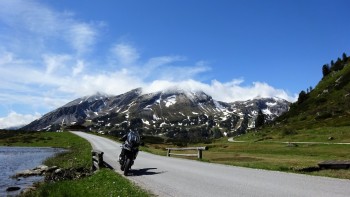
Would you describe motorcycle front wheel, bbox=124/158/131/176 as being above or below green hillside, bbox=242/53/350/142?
below

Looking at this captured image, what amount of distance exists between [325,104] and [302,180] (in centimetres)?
17036

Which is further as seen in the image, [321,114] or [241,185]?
[321,114]

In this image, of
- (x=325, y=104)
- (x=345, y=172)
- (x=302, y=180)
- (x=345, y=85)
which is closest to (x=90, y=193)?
(x=302, y=180)

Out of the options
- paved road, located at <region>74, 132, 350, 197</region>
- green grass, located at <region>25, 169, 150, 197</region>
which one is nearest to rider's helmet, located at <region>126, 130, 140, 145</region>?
green grass, located at <region>25, 169, 150, 197</region>

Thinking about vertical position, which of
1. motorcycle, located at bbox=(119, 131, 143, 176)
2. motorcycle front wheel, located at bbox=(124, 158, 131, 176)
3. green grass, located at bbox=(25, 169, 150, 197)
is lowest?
green grass, located at bbox=(25, 169, 150, 197)

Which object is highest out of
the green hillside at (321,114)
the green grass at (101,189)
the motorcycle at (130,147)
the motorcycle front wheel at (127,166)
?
the green hillside at (321,114)

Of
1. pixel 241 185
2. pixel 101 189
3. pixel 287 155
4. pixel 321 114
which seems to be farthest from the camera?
pixel 321 114

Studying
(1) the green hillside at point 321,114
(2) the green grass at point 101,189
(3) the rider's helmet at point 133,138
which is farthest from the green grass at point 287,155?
(1) the green hillside at point 321,114

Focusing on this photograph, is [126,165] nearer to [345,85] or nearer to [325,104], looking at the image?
[325,104]

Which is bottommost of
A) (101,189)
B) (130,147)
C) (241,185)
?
(101,189)

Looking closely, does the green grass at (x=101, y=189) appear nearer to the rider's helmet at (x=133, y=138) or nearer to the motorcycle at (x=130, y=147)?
the motorcycle at (x=130, y=147)

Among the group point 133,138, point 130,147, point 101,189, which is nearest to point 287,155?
point 133,138

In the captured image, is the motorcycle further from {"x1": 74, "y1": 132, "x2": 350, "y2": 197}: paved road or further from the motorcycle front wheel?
{"x1": 74, "y1": 132, "x2": 350, "y2": 197}: paved road

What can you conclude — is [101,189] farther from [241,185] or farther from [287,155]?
[287,155]
